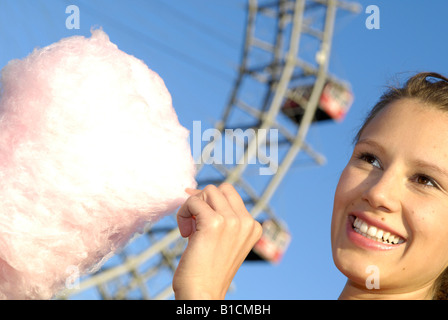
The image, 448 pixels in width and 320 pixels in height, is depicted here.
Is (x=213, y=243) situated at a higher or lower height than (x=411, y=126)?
lower

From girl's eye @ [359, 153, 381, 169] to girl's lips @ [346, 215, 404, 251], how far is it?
0.48 feet

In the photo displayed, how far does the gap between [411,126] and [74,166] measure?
0.75m

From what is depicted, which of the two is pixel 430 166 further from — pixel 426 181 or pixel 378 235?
pixel 378 235

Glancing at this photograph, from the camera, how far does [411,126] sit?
4.34 ft

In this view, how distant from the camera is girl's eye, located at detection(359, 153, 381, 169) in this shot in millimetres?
1349

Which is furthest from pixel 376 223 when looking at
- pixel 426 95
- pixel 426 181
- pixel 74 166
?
pixel 74 166

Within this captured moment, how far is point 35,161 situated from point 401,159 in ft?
2.57

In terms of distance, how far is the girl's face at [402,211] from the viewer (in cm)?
125

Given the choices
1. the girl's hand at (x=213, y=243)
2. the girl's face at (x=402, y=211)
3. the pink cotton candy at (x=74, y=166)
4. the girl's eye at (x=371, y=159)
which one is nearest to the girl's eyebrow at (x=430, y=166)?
the girl's face at (x=402, y=211)

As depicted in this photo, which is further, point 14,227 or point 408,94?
point 408,94
